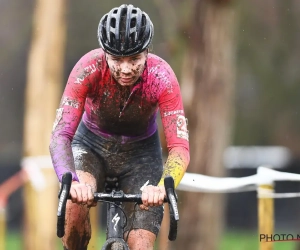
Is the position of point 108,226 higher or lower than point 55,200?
lower

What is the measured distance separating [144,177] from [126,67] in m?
1.14

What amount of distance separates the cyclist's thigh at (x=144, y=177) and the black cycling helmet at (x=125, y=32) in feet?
3.82

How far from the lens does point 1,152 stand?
3188 cm

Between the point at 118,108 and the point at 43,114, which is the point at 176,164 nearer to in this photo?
the point at 118,108

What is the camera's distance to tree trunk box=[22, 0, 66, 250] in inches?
720

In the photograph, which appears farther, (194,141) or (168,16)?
(168,16)

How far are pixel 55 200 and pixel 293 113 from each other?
15.9 metres

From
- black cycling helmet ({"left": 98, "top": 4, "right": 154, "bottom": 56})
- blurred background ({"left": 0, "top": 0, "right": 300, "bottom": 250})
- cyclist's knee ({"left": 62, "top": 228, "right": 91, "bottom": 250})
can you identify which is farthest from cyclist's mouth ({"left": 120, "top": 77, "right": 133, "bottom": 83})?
blurred background ({"left": 0, "top": 0, "right": 300, "bottom": 250})

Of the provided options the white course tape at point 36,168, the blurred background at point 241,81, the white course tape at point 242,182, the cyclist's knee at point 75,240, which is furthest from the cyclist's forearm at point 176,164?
the blurred background at point 241,81

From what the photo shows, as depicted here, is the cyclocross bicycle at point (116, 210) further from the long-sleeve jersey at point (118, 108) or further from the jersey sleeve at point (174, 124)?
the jersey sleeve at point (174, 124)

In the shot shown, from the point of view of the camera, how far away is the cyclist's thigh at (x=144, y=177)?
6801mm

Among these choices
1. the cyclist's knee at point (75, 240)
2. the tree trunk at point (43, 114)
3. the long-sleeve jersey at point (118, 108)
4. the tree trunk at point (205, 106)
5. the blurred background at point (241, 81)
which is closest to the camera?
the long-sleeve jersey at point (118, 108)

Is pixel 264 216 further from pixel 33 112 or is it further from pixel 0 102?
pixel 0 102

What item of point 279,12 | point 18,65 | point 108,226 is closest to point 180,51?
point 108,226
